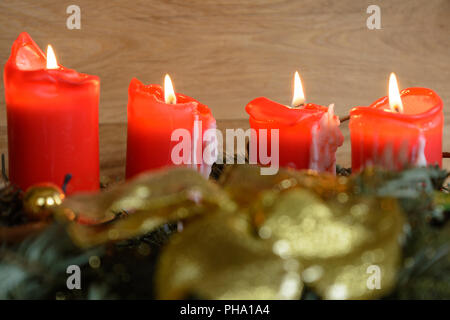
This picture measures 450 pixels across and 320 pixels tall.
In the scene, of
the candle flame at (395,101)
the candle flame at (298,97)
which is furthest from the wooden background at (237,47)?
the candle flame at (395,101)

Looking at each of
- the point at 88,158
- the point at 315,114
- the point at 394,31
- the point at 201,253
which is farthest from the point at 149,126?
the point at 394,31

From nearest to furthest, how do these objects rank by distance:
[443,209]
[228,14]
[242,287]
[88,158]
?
[242,287], [443,209], [88,158], [228,14]

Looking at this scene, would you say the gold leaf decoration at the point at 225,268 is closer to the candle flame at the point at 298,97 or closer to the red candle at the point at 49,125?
the red candle at the point at 49,125

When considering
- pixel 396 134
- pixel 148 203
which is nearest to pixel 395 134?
pixel 396 134

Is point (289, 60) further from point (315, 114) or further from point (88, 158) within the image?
point (88, 158)

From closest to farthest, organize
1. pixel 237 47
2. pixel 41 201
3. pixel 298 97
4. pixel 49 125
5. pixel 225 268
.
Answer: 1. pixel 225 268
2. pixel 41 201
3. pixel 49 125
4. pixel 298 97
5. pixel 237 47

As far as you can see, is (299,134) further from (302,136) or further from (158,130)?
(158,130)

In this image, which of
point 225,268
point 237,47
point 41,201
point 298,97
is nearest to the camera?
point 225,268
